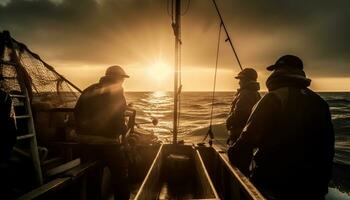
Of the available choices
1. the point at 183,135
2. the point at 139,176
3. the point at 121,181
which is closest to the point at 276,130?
the point at 121,181

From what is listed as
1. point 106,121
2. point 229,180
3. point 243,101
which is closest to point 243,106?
point 243,101

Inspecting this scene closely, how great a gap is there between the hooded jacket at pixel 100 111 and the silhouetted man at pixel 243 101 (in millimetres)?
2418

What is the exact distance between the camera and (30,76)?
5891 millimetres

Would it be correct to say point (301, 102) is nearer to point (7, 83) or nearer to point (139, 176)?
point (7, 83)

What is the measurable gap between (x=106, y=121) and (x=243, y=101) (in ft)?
9.09

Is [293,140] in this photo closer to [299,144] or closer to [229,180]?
[299,144]

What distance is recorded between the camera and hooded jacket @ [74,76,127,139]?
503cm

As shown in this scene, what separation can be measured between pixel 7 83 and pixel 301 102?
439 cm

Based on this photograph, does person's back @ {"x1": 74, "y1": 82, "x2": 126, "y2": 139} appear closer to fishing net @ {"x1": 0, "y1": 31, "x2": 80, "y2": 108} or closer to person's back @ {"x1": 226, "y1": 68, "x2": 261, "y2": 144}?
fishing net @ {"x1": 0, "y1": 31, "x2": 80, "y2": 108}

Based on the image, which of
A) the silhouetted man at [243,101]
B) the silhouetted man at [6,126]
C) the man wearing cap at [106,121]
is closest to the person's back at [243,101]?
the silhouetted man at [243,101]

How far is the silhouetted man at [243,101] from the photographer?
603 centimetres

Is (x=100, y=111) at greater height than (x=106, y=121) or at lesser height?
greater

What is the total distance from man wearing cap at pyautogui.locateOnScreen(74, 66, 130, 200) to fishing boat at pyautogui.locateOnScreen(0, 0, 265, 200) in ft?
0.49

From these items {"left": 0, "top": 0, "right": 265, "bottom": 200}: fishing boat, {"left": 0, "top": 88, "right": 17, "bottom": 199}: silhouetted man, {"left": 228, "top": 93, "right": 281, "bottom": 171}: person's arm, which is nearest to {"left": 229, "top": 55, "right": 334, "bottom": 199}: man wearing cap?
{"left": 228, "top": 93, "right": 281, "bottom": 171}: person's arm
